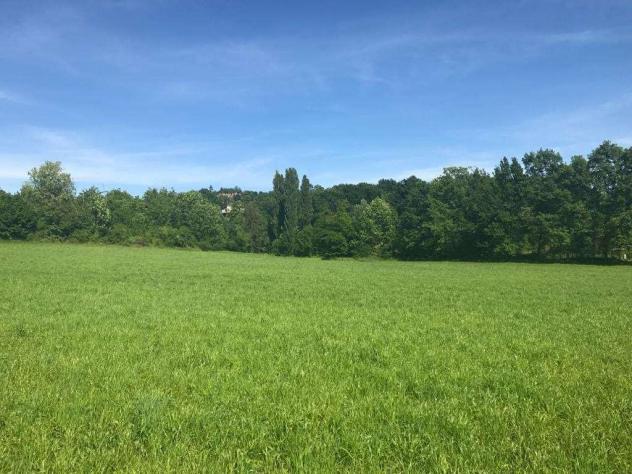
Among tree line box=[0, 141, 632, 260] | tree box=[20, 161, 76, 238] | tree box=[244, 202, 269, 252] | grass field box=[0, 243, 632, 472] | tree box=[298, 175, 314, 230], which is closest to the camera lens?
grass field box=[0, 243, 632, 472]

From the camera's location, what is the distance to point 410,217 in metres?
90.9

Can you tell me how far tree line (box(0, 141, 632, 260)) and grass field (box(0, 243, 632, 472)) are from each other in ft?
200

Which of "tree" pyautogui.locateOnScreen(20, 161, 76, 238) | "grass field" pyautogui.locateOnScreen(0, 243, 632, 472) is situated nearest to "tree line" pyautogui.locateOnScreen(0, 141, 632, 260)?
"tree" pyautogui.locateOnScreen(20, 161, 76, 238)

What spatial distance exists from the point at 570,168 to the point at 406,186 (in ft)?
230

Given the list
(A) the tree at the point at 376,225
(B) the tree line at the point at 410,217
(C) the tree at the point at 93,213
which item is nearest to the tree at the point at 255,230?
(B) the tree line at the point at 410,217

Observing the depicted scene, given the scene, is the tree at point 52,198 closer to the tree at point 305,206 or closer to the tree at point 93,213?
the tree at point 93,213

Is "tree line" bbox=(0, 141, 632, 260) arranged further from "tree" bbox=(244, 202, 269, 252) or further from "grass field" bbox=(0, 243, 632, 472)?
"grass field" bbox=(0, 243, 632, 472)

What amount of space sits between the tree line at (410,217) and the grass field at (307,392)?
60.9 metres

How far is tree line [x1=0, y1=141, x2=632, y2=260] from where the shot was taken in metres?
68.6

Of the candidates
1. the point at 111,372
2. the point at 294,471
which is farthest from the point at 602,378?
the point at 111,372

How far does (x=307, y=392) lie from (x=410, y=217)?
86322 mm

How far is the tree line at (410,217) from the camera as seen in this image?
68.6 m

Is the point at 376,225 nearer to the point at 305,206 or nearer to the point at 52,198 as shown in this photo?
the point at 305,206

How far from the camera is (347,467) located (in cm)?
495
